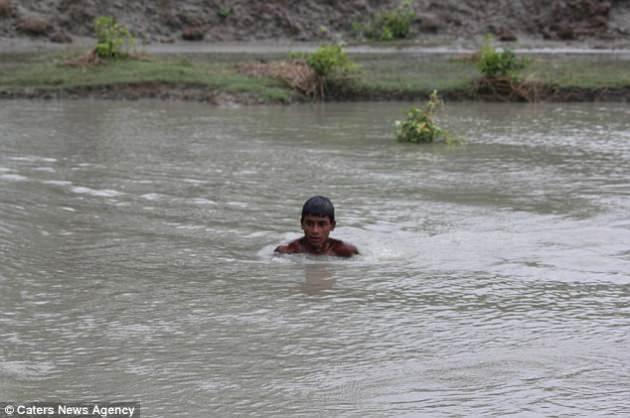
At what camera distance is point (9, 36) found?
21688 millimetres

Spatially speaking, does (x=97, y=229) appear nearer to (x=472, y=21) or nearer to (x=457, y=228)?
(x=457, y=228)

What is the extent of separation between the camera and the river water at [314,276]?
5.36 meters

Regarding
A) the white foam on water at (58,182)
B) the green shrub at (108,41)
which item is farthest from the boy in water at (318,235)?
the green shrub at (108,41)

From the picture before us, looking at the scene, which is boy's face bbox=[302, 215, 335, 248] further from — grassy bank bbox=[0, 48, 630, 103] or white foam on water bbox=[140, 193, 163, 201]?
grassy bank bbox=[0, 48, 630, 103]

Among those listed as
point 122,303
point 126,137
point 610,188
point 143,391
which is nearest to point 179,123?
point 126,137

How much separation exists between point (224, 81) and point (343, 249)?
32.6ft

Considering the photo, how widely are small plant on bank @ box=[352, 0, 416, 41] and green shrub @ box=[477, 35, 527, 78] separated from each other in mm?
6774

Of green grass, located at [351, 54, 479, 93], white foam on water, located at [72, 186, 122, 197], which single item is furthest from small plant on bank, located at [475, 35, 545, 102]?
white foam on water, located at [72, 186, 122, 197]

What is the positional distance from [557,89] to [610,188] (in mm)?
7688

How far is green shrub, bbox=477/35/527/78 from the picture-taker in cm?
1733

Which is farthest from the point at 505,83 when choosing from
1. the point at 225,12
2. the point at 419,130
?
the point at 225,12

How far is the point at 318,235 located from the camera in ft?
25.8

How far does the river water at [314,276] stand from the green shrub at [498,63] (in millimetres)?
3984

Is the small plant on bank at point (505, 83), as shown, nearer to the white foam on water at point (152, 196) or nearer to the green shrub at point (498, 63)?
the green shrub at point (498, 63)
